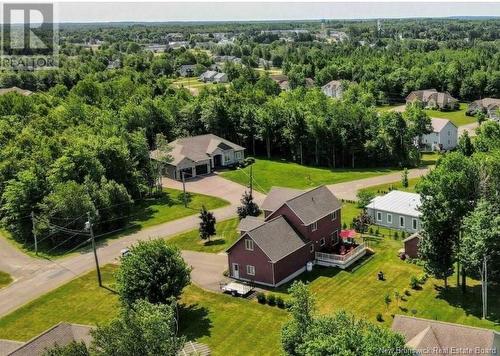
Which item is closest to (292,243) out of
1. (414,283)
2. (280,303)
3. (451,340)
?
(280,303)

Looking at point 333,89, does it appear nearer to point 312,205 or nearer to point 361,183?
point 361,183

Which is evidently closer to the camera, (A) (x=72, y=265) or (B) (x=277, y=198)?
(A) (x=72, y=265)

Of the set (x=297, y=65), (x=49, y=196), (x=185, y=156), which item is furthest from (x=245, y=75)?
(x=49, y=196)

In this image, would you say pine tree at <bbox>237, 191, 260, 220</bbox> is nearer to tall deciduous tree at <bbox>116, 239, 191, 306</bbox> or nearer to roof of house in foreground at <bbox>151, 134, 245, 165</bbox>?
tall deciduous tree at <bbox>116, 239, 191, 306</bbox>

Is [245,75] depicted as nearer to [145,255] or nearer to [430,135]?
[430,135]

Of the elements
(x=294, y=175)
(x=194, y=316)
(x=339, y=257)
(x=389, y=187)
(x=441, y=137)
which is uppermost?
(x=441, y=137)

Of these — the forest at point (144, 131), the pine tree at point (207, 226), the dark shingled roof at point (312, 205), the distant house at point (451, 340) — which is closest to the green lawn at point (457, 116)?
the forest at point (144, 131)
